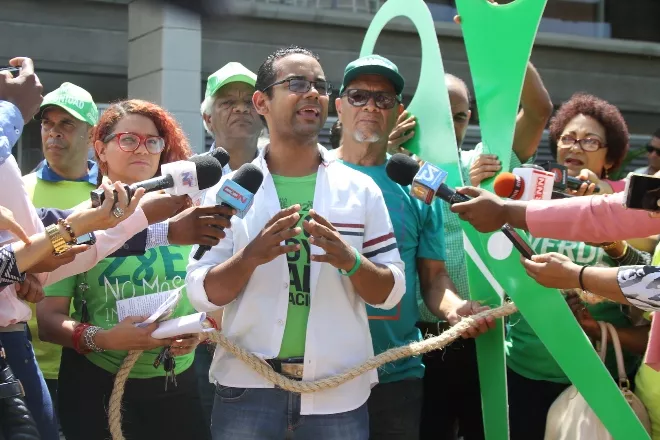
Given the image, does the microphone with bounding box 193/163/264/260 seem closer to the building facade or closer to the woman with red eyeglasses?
the woman with red eyeglasses

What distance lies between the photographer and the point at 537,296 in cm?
407

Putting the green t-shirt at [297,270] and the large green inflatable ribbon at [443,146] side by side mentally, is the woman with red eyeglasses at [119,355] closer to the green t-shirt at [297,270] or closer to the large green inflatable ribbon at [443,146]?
the green t-shirt at [297,270]

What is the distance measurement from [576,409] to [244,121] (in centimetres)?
225

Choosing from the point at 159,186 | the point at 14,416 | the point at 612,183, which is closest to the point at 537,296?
the point at 612,183

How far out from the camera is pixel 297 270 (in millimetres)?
3467

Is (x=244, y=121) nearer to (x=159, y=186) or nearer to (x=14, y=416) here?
(x=159, y=186)

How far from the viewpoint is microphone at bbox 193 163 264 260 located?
10.3ft

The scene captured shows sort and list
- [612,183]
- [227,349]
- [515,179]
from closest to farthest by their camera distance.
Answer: [227,349], [515,179], [612,183]

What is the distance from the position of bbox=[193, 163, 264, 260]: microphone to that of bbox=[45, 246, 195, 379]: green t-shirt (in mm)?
671

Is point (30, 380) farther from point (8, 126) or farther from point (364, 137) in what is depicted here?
point (364, 137)

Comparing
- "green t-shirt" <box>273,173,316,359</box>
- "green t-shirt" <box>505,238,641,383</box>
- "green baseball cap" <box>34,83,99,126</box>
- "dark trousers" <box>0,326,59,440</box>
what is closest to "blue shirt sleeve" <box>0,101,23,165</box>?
"dark trousers" <box>0,326,59,440</box>

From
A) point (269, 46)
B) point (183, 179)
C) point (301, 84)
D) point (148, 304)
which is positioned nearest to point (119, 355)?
point (148, 304)

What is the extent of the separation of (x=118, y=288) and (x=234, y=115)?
4.83 ft

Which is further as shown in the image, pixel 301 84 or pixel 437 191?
pixel 301 84
